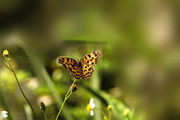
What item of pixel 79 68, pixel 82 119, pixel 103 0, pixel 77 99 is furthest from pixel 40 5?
pixel 79 68

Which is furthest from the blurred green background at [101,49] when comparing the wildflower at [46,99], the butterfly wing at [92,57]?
the butterfly wing at [92,57]

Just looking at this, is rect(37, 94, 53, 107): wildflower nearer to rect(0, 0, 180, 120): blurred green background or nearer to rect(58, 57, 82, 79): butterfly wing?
rect(0, 0, 180, 120): blurred green background

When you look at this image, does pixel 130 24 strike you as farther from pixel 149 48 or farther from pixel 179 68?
pixel 179 68

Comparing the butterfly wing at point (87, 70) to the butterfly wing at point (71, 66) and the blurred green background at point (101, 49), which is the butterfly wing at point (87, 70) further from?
the blurred green background at point (101, 49)

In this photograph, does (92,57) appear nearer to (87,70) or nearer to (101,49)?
(87,70)

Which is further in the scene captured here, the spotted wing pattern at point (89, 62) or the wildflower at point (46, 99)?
the wildflower at point (46, 99)

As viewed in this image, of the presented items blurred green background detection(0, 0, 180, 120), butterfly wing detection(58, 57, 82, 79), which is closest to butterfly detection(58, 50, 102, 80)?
butterfly wing detection(58, 57, 82, 79)
